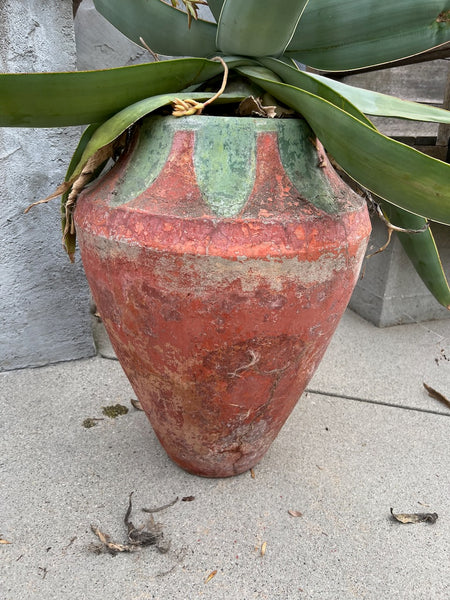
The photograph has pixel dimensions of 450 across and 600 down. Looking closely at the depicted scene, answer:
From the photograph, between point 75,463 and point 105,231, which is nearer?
point 105,231

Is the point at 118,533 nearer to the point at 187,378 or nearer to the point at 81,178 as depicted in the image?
the point at 187,378

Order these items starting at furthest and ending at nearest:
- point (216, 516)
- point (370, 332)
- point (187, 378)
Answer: point (370, 332)
point (216, 516)
point (187, 378)

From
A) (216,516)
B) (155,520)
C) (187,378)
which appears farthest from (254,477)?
(187,378)

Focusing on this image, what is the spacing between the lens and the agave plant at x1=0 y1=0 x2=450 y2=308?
0.74 m

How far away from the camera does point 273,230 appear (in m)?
0.84

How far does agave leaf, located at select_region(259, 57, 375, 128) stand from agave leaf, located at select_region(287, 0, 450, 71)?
0.10 m

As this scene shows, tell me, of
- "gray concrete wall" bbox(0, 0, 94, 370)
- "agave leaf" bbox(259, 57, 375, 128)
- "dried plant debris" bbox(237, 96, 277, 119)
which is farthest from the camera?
"gray concrete wall" bbox(0, 0, 94, 370)

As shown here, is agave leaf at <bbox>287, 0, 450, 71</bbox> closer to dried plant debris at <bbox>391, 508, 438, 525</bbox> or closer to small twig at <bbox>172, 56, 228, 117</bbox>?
small twig at <bbox>172, 56, 228, 117</bbox>

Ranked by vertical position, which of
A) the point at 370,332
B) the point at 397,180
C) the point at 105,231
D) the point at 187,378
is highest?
the point at 397,180

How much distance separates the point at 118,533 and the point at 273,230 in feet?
2.17

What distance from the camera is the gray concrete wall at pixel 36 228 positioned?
52.3 inches

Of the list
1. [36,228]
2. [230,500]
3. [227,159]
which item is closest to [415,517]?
[230,500]

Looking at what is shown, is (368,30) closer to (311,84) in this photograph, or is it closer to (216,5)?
(311,84)

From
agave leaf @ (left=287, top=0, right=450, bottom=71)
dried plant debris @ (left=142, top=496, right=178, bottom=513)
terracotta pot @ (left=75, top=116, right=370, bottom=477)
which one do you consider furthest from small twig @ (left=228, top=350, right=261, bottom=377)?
agave leaf @ (left=287, top=0, right=450, bottom=71)
